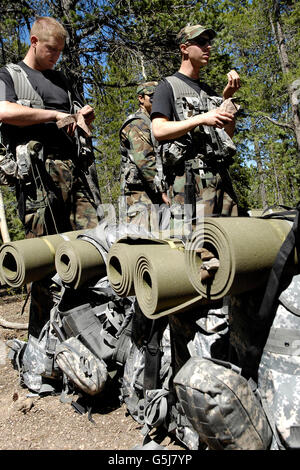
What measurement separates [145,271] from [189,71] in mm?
1884

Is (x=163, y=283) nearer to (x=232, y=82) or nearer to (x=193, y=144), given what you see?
Result: (x=193, y=144)

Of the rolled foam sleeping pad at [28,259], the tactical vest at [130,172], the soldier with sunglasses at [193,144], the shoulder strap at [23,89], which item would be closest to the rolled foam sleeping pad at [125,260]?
the soldier with sunglasses at [193,144]

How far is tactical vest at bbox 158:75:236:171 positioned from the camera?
2.90 m

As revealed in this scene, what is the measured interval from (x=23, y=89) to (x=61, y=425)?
2.72 metres

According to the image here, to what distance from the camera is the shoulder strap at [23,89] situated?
3.48 meters

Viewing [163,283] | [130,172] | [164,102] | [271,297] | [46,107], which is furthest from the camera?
[130,172]

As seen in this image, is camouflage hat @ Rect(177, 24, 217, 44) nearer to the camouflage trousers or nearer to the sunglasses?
the sunglasses

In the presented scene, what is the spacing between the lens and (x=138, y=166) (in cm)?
455

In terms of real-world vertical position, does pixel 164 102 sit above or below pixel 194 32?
below

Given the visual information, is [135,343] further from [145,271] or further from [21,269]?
[21,269]

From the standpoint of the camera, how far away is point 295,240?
5.50 ft

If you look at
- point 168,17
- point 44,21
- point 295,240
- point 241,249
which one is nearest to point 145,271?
point 241,249

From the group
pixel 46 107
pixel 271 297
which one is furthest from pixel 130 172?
pixel 271 297

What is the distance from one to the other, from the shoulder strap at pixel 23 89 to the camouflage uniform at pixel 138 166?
1.28 metres
